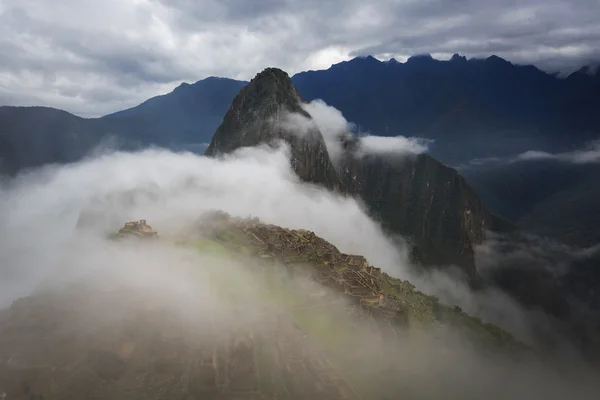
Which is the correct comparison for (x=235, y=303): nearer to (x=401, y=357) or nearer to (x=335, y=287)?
(x=335, y=287)

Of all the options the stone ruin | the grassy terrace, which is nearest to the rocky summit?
the grassy terrace

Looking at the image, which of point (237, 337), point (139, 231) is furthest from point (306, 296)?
point (139, 231)

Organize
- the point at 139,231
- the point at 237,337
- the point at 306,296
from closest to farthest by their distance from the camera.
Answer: the point at 237,337
the point at 306,296
the point at 139,231

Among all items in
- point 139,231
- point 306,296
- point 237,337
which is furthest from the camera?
point 139,231

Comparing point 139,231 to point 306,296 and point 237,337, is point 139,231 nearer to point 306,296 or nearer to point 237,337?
point 306,296

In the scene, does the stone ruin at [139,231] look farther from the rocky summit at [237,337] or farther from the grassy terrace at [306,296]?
the grassy terrace at [306,296]

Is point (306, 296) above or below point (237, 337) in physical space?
below

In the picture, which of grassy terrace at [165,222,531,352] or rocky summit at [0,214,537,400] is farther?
grassy terrace at [165,222,531,352]

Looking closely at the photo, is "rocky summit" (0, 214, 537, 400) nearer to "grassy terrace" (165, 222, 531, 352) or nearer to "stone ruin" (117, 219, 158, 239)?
"grassy terrace" (165, 222, 531, 352)
